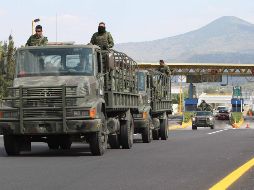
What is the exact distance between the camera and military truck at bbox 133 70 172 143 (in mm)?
23047

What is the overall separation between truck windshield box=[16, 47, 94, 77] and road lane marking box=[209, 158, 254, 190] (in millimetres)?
5184

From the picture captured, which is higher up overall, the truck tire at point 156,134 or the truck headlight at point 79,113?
the truck headlight at point 79,113

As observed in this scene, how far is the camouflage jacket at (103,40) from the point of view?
59.3 feet

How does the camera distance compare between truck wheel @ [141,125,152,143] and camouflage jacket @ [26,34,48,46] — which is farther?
truck wheel @ [141,125,152,143]

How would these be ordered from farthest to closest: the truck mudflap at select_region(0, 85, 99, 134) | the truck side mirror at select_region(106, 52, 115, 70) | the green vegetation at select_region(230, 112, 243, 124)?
the green vegetation at select_region(230, 112, 243, 124)
the truck side mirror at select_region(106, 52, 115, 70)
the truck mudflap at select_region(0, 85, 99, 134)

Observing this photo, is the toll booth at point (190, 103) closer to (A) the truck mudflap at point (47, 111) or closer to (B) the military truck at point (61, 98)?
(B) the military truck at point (61, 98)

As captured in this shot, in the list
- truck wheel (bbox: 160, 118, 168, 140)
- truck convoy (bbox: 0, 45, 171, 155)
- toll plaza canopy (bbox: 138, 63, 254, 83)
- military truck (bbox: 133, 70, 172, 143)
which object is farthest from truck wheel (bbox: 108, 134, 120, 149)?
toll plaza canopy (bbox: 138, 63, 254, 83)

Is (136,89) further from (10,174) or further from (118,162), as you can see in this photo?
(10,174)

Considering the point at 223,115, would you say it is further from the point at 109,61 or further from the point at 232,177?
the point at 232,177

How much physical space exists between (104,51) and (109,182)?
7683 millimetres

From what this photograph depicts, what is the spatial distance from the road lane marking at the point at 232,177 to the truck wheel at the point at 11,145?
607 cm

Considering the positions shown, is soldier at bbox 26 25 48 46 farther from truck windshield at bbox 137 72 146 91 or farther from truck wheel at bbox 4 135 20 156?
truck windshield at bbox 137 72 146 91

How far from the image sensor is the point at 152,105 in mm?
25844

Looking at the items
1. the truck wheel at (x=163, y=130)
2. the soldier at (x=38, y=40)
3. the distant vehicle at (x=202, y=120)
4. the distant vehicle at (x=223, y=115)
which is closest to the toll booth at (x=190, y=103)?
the distant vehicle at (x=223, y=115)
